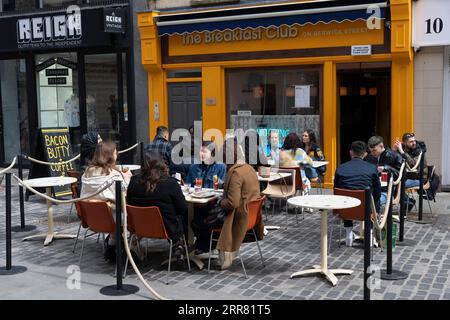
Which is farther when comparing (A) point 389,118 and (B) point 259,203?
(A) point 389,118

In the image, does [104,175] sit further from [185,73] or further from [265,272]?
[185,73]

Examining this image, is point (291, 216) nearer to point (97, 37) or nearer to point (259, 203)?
point (259, 203)

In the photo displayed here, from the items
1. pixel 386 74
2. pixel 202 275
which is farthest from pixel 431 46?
pixel 202 275

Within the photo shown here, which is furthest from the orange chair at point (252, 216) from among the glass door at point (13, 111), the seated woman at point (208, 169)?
the glass door at point (13, 111)

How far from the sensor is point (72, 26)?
14461 mm

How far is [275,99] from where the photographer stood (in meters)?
Result: 12.6

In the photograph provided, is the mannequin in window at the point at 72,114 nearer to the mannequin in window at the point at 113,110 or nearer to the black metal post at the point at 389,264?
the mannequin in window at the point at 113,110

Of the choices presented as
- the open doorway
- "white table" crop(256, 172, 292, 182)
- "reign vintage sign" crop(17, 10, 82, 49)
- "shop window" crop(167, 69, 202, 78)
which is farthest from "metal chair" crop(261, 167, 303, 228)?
"reign vintage sign" crop(17, 10, 82, 49)

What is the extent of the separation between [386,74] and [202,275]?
7363 mm

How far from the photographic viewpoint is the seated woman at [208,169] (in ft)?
24.1

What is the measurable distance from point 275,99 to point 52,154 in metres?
4.80

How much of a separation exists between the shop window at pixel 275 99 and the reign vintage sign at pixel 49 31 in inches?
171

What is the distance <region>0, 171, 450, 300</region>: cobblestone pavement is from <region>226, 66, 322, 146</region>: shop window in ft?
12.8

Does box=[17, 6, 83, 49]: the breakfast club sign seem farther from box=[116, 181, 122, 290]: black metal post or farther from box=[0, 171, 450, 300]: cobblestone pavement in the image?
box=[116, 181, 122, 290]: black metal post
